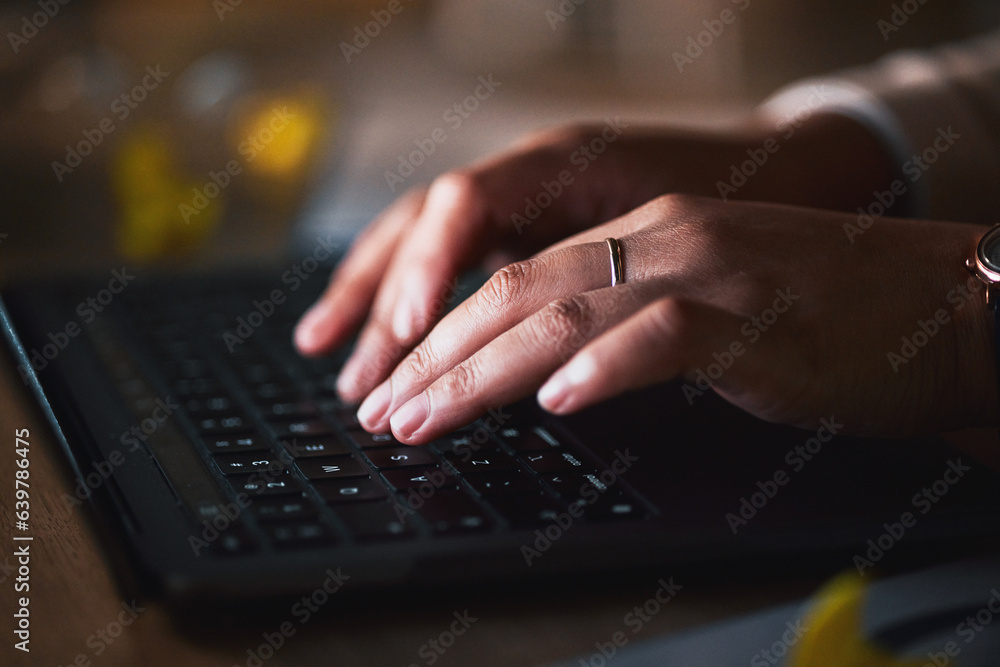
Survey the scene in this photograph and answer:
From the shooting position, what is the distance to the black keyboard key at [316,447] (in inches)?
20.4

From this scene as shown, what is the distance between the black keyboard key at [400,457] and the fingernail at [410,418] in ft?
0.04

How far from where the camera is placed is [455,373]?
526 millimetres

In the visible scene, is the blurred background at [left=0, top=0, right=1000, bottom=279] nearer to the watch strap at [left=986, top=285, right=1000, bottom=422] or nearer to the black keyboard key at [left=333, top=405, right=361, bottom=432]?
the black keyboard key at [left=333, top=405, right=361, bottom=432]

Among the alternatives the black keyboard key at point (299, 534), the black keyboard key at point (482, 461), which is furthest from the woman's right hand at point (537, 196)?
the black keyboard key at point (299, 534)

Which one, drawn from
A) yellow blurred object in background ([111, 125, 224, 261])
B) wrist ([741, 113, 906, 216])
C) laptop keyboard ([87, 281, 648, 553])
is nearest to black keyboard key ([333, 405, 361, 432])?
laptop keyboard ([87, 281, 648, 553])

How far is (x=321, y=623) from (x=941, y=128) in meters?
0.81

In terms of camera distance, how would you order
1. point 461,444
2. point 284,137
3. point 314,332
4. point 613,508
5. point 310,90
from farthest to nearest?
point 310,90 → point 284,137 → point 314,332 → point 461,444 → point 613,508

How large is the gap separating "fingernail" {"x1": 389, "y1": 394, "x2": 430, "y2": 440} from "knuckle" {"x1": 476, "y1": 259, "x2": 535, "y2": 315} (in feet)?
0.26

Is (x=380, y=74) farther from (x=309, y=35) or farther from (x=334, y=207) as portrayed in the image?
(x=334, y=207)

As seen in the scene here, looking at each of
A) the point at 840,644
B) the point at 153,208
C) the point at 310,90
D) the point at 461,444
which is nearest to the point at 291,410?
the point at 461,444

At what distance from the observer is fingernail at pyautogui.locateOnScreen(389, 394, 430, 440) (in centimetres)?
52

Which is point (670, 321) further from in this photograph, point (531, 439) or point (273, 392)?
point (273, 392)

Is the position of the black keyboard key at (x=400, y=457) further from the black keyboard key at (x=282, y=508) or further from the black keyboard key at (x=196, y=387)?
the black keyboard key at (x=196, y=387)

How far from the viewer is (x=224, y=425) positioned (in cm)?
57
